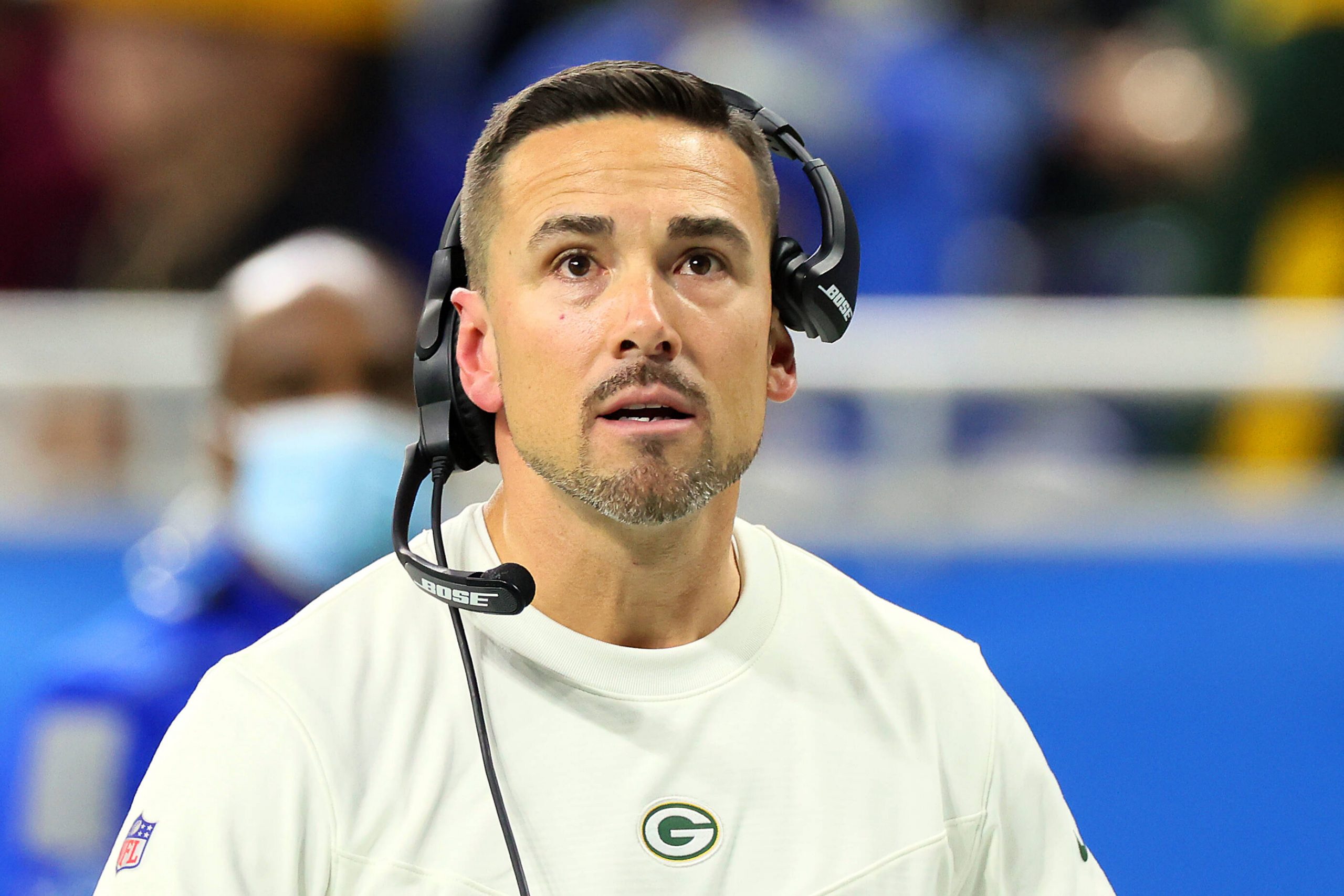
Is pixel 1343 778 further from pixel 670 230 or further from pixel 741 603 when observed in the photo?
pixel 670 230

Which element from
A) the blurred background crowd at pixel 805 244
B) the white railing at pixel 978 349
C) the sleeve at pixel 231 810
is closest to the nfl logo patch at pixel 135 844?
the sleeve at pixel 231 810

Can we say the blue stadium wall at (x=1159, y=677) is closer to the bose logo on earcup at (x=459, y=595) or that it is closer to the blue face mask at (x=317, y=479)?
the blue face mask at (x=317, y=479)

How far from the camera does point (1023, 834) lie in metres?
1.62

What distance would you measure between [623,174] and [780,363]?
0.95ft

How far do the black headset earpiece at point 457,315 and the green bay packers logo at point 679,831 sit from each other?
293 mm

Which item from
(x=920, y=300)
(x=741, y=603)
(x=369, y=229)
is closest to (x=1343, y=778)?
(x=920, y=300)

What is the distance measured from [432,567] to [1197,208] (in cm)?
340

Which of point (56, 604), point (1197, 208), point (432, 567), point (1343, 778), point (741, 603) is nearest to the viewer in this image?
point (432, 567)

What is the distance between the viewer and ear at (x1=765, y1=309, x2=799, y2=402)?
1676 mm

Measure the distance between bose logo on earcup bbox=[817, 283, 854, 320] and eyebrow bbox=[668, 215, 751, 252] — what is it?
92 millimetres

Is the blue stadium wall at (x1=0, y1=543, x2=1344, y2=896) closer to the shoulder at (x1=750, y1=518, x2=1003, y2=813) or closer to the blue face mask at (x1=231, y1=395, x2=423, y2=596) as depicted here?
the blue face mask at (x1=231, y1=395, x2=423, y2=596)

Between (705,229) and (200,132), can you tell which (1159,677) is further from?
(200,132)

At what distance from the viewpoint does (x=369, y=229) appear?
4.20 m

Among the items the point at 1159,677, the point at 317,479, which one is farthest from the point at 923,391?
the point at 317,479
